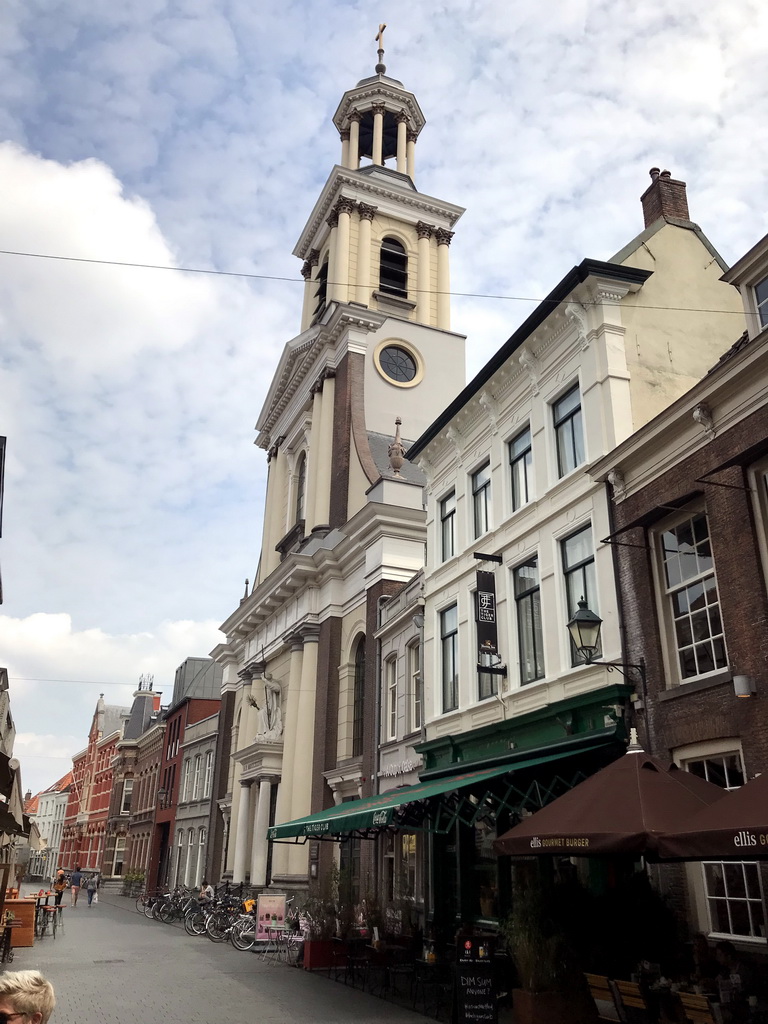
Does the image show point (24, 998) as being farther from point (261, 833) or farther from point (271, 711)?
point (271, 711)

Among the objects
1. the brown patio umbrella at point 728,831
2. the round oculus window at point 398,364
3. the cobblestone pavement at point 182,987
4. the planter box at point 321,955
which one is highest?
the round oculus window at point 398,364

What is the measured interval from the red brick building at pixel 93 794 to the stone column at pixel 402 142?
5471 centimetres

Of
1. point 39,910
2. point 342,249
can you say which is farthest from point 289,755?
point 342,249

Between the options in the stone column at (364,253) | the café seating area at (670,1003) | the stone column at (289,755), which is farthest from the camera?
the stone column at (364,253)

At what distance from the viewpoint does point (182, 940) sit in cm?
2409

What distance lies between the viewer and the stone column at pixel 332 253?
37481mm

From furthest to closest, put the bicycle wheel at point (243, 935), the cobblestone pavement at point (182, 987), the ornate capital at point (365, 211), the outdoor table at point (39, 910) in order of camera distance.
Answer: the ornate capital at point (365, 211) → the outdoor table at point (39, 910) → the bicycle wheel at point (243, 935) → the cobblestone pavement at point (182, 987)

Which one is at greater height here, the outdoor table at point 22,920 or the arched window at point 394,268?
the arched window at point 394,268

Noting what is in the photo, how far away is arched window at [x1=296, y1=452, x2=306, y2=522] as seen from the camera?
36.6m

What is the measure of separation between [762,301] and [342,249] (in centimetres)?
2750

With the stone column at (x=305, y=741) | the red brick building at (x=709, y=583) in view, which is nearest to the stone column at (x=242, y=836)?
the stone column at (x=305, y=741)

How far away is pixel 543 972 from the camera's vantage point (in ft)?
34.2

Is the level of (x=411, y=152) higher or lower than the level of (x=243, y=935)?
higher

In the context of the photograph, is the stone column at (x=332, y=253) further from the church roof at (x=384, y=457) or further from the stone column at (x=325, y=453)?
the church roof at (x=384, y=457)
